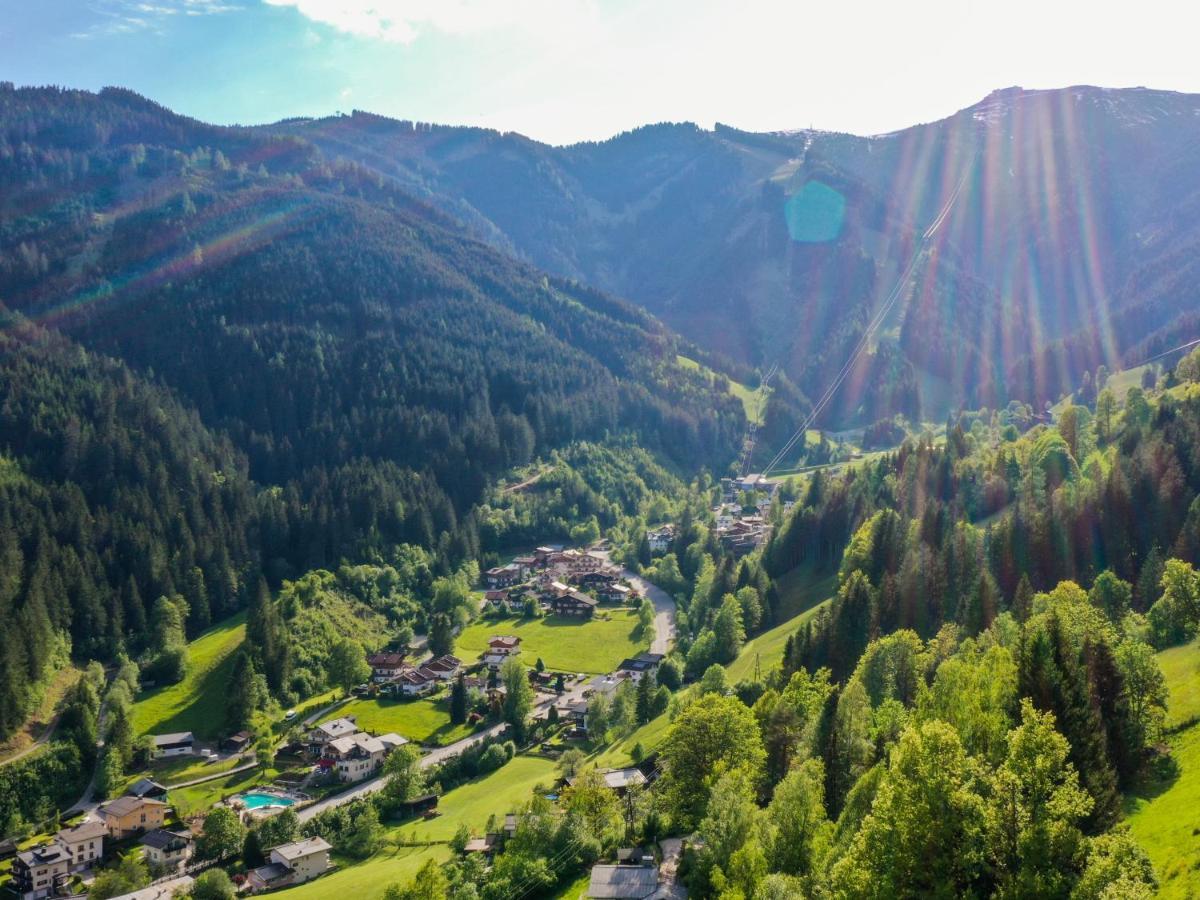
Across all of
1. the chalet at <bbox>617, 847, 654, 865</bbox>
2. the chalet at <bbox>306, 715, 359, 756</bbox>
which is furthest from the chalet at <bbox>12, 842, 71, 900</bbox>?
the chalet at <bbox>617, 847, 654, 865</bbox>

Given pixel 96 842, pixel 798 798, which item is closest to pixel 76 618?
pixel 96 842

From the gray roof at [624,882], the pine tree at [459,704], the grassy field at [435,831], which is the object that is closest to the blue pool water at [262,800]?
the grassy field at [435,831]

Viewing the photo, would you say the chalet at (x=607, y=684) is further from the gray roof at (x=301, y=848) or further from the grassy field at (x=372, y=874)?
the gray roof at (x=301, y=848)

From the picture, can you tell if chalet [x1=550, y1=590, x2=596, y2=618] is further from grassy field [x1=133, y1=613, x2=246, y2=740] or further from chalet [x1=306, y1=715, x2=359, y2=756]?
chalet [x1=306, y1=715, x2=359, y2=756]

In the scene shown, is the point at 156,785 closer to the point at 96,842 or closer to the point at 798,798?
the point at 96,842

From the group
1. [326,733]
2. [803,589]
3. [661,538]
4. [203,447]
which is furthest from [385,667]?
[203,447]

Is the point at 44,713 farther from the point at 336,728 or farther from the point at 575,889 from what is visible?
the point at 575,889
